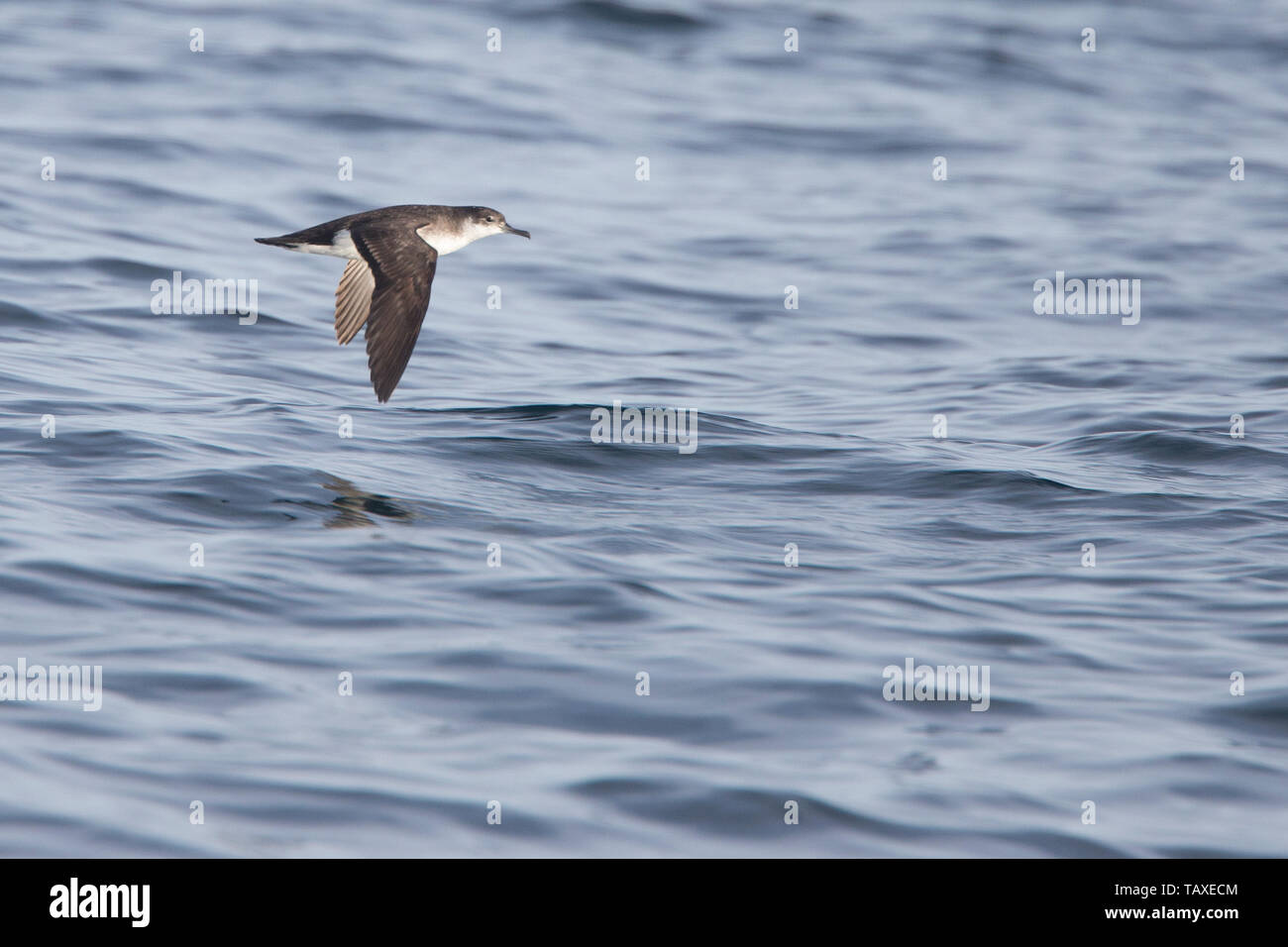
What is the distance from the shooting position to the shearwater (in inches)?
359

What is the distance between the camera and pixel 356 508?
29.4 feet

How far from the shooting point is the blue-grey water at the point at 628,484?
5.87 metres

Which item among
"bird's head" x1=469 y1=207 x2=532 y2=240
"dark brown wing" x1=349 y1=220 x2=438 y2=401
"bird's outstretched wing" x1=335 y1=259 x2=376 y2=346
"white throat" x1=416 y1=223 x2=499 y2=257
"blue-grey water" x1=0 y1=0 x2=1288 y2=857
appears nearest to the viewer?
"blue-grey water" x1=0 y1=0 x2=1288 y2=857

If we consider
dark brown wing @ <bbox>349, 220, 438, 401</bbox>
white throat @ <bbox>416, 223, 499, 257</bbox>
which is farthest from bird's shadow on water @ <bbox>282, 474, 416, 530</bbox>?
white throat @ <bbox>416, 223, 499, 257</bbox>

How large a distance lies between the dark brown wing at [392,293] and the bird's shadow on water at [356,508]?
0.61 meters

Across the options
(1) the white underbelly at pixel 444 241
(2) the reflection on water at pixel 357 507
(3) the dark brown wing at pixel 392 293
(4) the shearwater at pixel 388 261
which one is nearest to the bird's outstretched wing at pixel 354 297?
(4) the shearwater at pixel 388 261

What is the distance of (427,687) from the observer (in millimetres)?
6625

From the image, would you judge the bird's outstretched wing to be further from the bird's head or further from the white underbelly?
the bird's head

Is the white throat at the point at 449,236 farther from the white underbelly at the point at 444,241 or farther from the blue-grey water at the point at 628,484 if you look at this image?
the blue-grey water at the point at 628,484

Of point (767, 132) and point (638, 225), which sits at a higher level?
point (767, 132)

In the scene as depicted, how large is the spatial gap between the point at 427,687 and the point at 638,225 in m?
12.4

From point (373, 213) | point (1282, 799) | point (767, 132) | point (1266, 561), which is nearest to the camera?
point (1282, 799)
